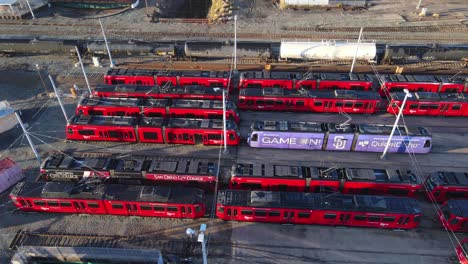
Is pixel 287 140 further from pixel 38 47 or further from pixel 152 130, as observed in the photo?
pixel 38 47

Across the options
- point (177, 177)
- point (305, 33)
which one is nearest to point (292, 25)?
point (305, 33)

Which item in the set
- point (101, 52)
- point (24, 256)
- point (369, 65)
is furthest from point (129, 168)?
point (369, 65)

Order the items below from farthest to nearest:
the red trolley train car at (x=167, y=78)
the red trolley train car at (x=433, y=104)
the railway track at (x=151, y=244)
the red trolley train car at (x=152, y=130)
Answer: the red trolley train car at (x=167, y=78)
the red trolley train car at (x=433, y=104)
the red trolley train car at (x=152, y=130)
the railway track at (x=151, y=244)

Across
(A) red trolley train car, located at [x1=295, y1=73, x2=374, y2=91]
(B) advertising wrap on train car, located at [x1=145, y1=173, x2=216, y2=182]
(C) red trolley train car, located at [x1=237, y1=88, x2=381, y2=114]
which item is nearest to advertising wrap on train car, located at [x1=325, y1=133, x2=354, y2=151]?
(C) red trolley train car, located at [x1=237, y1=88, x2=381, y2=114]

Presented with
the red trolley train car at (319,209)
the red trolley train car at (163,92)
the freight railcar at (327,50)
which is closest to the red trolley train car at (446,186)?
the red trolley train car at (319,209)

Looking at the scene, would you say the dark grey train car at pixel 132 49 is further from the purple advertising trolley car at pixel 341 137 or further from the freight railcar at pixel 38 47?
the purple advertising trolley car at pixel 341 137

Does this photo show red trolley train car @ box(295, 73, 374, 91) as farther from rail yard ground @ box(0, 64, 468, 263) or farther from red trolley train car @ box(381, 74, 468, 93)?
rail yard ground @ box(0, 64, 468, 263)
